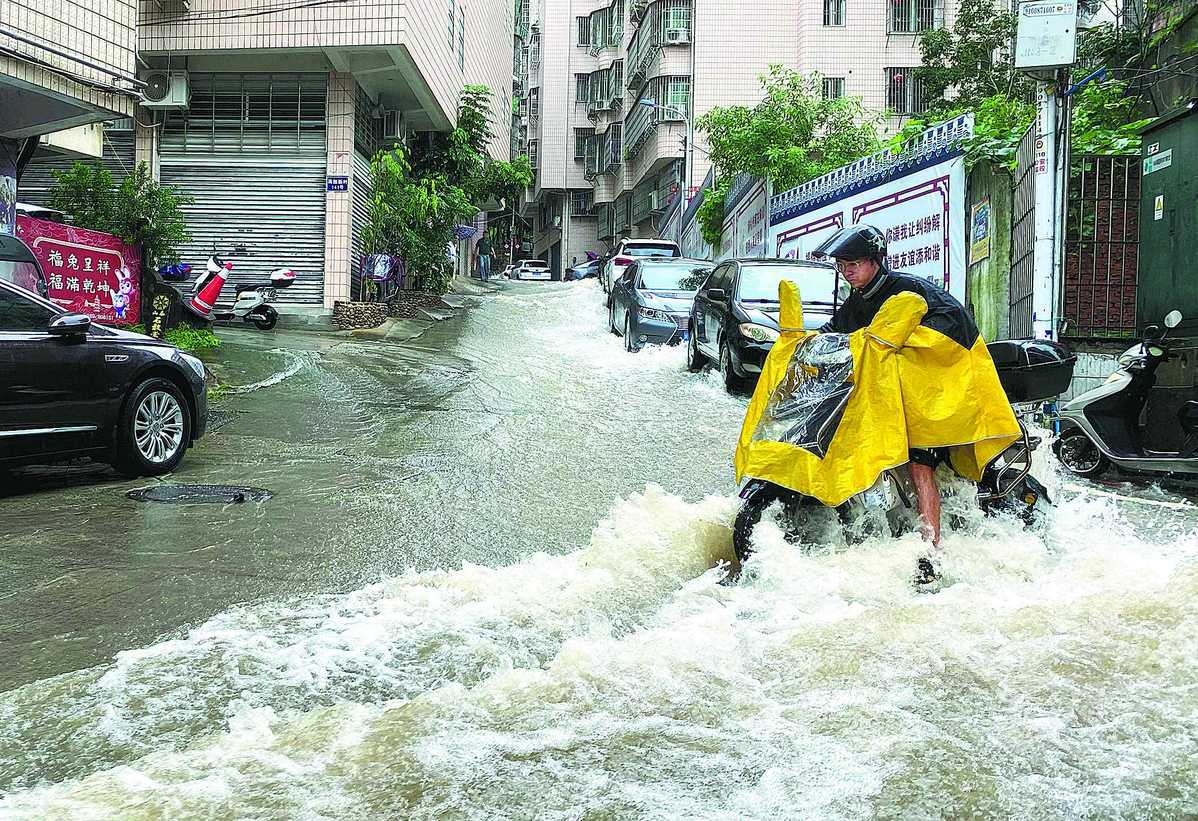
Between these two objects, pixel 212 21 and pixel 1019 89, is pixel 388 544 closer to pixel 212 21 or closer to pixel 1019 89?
pixel 212 21

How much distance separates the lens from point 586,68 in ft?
204

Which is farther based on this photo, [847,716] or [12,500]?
[12,500]

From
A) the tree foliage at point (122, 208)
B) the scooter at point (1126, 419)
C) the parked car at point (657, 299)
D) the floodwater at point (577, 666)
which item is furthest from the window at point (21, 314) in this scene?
the parked car at point (657, 299)

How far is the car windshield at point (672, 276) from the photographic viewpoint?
16.7 meters

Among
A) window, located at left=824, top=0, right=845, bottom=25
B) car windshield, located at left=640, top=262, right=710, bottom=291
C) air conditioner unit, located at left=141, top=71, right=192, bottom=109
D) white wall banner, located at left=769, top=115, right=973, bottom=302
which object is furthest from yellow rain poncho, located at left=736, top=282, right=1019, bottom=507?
window, located at left=824, top=0, right=845, bottom=25

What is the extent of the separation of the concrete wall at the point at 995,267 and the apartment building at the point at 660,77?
21152 millimetres

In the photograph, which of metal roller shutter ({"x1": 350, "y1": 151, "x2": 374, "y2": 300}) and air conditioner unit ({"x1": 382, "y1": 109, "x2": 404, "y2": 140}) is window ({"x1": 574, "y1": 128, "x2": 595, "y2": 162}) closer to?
air conditioner unit ({"x1": 382, "y1": 109, "x2": 404, "y2": 140})

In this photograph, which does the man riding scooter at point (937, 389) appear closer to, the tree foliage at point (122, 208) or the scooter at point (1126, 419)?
the scooter at point (1126, 419)

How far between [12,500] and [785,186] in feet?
60.6

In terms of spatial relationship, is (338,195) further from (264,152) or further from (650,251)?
(650,251)

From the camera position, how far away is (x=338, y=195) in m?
20.0

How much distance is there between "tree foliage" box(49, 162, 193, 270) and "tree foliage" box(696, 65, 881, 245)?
515 inches

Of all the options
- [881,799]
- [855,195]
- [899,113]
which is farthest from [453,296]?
[881,799]

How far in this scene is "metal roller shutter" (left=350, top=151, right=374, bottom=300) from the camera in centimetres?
2061
